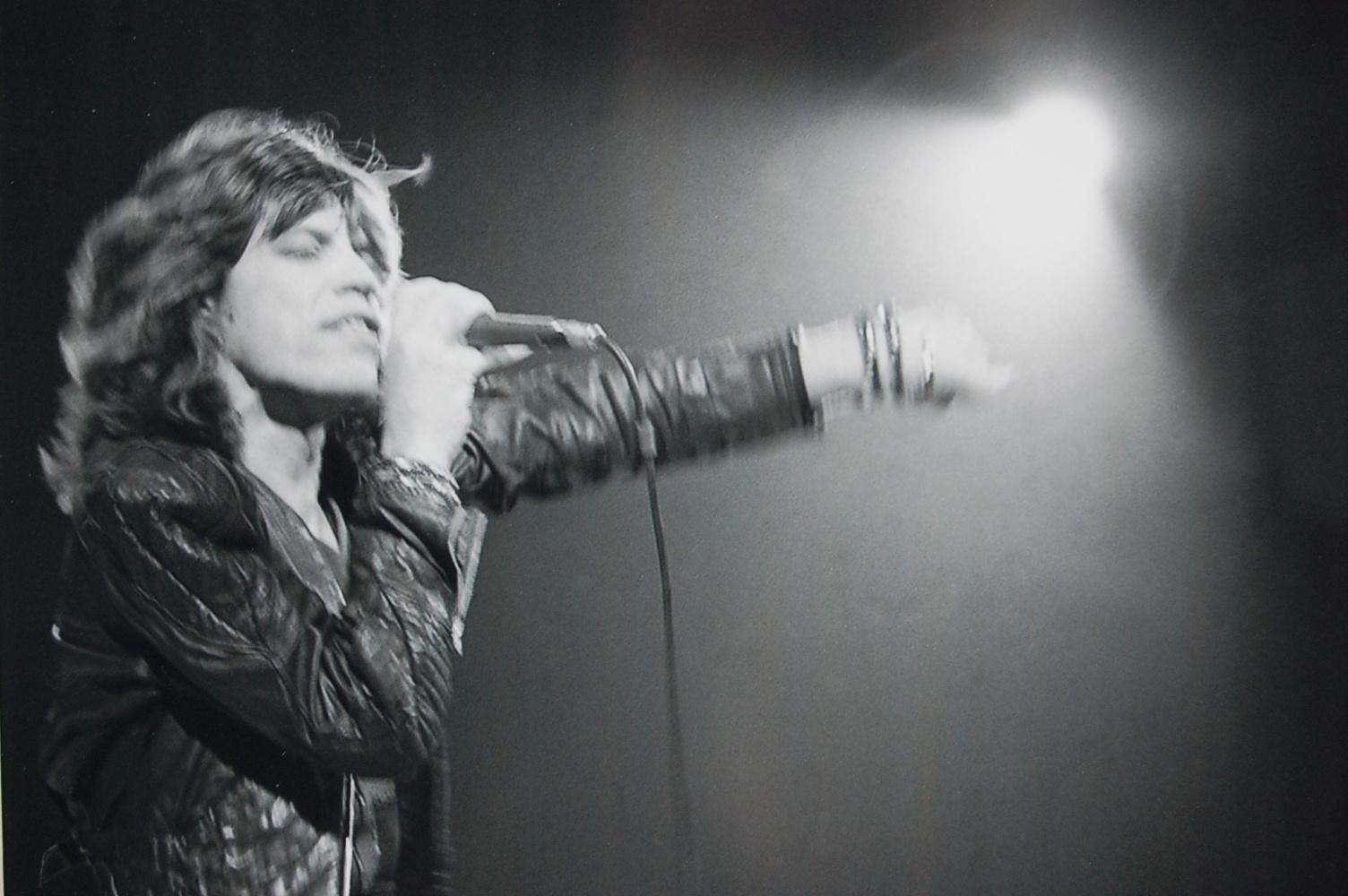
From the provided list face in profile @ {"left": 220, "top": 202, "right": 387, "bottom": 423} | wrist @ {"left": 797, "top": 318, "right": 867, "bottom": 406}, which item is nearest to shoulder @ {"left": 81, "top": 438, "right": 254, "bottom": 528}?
face in profile @ {"left": 220, "top": 202, "right": 387, "bottom": 423}

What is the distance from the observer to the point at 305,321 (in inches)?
64.1

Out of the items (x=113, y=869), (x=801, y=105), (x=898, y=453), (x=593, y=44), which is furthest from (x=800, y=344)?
(x=113, y=869)

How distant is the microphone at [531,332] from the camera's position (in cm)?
165

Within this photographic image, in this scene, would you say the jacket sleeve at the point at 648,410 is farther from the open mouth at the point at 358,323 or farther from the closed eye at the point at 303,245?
the closed eye at the point at 303,245

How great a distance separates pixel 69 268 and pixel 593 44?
2.33 ft

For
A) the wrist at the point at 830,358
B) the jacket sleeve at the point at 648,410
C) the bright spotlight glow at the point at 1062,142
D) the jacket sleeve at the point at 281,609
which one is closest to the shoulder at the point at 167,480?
the jacket sleeve at the point at 281,609

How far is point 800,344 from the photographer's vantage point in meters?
1.65

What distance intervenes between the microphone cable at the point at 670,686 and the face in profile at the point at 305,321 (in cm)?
33

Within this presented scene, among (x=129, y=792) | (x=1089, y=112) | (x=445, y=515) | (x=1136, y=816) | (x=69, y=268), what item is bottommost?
(x=1136, y=816)

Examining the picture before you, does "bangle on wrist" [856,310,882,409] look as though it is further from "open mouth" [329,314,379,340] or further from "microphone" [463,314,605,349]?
"open mouth" [329,314,379,340]

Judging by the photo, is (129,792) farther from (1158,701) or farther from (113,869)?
(1158,701)

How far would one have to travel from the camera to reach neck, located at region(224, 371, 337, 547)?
1.61m

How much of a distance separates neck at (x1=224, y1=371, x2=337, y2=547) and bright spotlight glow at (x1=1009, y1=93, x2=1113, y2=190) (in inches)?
37.5

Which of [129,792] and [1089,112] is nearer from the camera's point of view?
[129,792]
